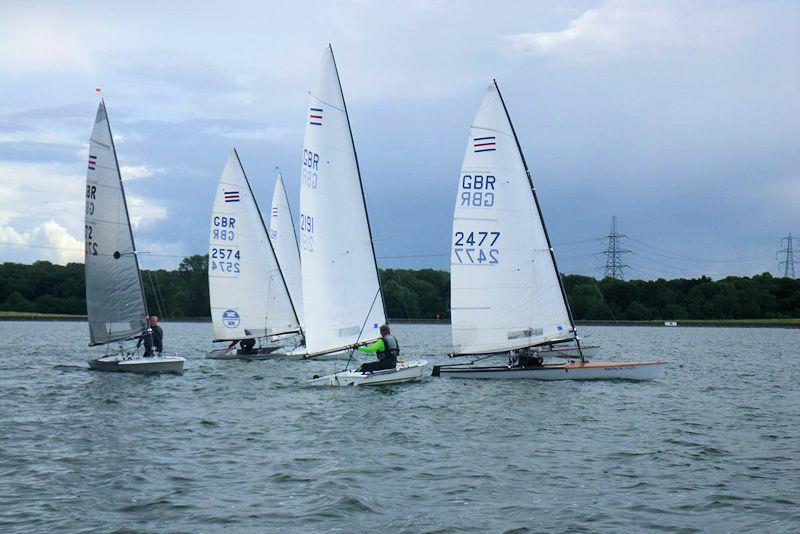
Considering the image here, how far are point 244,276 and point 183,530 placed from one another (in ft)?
93.9

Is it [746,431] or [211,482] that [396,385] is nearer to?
[746,431]

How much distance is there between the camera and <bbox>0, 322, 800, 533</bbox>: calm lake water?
38.7 ft

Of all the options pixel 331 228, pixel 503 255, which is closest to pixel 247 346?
pixel 331 228

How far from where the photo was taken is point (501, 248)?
1123 inches

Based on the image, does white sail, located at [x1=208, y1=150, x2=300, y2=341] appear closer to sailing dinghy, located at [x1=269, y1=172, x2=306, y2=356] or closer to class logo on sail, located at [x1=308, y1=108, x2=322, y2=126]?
sailing dinghy, located at [x1=269, y1=172, x2=306, y2=356]

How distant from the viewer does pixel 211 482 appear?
1366cm

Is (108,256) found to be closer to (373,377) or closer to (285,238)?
(373,377)

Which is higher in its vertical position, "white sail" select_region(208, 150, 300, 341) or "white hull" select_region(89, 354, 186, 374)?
"white sail" select_region(208, 150, 300, 341)

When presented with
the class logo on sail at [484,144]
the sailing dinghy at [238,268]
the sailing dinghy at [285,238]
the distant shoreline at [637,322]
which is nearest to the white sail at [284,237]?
the sailing dinghy at [285,238]

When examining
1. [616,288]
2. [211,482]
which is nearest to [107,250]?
[211,482]

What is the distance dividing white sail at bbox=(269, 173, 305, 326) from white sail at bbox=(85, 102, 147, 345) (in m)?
13.0

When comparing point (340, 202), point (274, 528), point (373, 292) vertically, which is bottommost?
point (274, 528)

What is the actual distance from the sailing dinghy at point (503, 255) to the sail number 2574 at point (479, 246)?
33mm

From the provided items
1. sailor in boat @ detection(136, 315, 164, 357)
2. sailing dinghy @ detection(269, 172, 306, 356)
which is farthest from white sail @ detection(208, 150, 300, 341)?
sailor in boat @ detection(136, 315, 164, 357)
